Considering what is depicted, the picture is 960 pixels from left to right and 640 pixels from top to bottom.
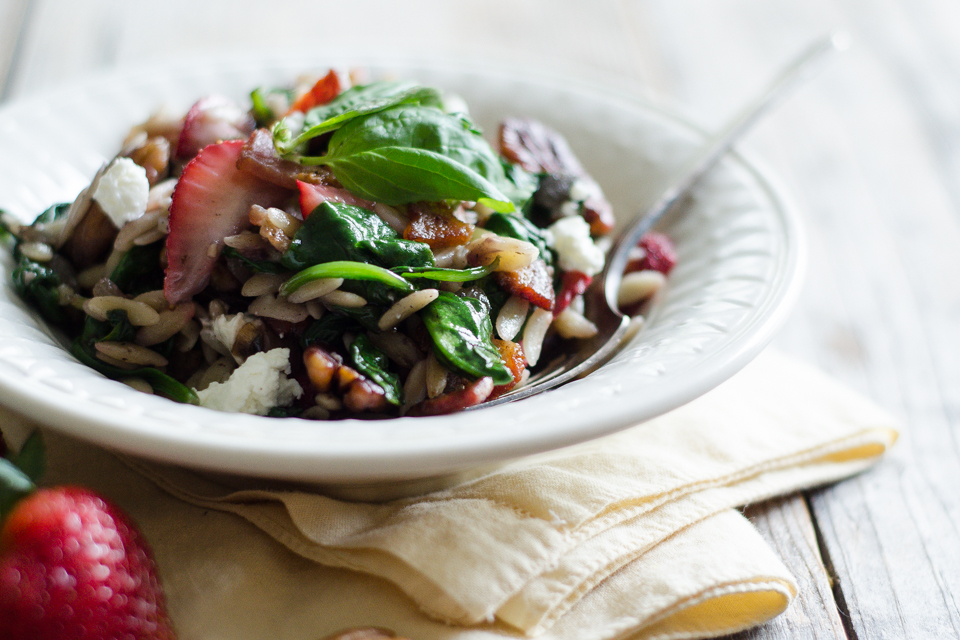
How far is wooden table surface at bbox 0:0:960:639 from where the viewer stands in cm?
247

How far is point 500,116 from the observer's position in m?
4.02

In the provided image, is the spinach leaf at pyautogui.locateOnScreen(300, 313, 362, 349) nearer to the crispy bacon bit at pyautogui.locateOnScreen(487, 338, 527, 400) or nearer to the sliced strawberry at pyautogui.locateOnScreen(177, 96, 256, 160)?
the crispy bacon bit at pyautogui.locateOnScreen(487, 338, 527, 400)

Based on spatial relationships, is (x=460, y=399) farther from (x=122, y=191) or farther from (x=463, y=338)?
(x=122, y=191)

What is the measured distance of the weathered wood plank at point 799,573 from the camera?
214 centimetres

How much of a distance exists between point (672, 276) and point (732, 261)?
0.32 meters

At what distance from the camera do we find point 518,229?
2750 millimetres

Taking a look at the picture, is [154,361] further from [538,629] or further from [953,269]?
[953,269]

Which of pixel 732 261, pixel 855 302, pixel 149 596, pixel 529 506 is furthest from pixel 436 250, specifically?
pixel 855 302

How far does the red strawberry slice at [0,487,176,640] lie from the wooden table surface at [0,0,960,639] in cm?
171

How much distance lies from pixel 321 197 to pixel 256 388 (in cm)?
63

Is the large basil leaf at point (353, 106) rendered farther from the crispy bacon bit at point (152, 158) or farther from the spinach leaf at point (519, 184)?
the crispy bacon bit at point (152, 158)

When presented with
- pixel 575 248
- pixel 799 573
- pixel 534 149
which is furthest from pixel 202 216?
pixel 799 573

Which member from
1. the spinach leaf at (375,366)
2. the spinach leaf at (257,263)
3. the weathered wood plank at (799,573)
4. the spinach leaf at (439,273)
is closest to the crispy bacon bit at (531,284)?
the spinach leaf at (439,273)

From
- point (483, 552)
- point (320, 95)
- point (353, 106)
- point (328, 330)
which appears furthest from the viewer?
point (320, 95)
